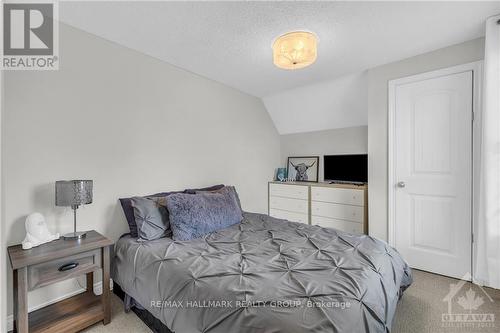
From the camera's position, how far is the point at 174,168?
2.73 metres

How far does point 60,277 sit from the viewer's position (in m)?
1.56

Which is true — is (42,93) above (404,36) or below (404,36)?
below

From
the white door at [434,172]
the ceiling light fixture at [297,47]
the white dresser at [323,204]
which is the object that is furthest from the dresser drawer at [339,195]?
Result: the ceiling light fixture at [297,47]

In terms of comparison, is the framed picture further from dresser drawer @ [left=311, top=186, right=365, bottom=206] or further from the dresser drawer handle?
the dresser drawer handle

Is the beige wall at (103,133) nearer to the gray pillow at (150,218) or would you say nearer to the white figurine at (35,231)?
the white figurine at (35,231)

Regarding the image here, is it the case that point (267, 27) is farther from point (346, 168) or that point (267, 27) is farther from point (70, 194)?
point (346, 168)

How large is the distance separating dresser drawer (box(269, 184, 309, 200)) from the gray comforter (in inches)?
63.1

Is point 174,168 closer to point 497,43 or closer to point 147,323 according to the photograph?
point 147,323

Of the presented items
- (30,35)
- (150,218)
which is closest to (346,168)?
(150,218)

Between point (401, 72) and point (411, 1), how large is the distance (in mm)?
1081

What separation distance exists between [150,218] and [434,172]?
288 centimetres

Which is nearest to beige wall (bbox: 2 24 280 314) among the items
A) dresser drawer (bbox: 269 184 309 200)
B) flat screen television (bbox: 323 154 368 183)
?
dresser drawer (bbox: 269 184 309 200)

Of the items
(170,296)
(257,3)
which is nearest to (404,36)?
(257,3)

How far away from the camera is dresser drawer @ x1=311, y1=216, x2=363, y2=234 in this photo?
3158 mm
